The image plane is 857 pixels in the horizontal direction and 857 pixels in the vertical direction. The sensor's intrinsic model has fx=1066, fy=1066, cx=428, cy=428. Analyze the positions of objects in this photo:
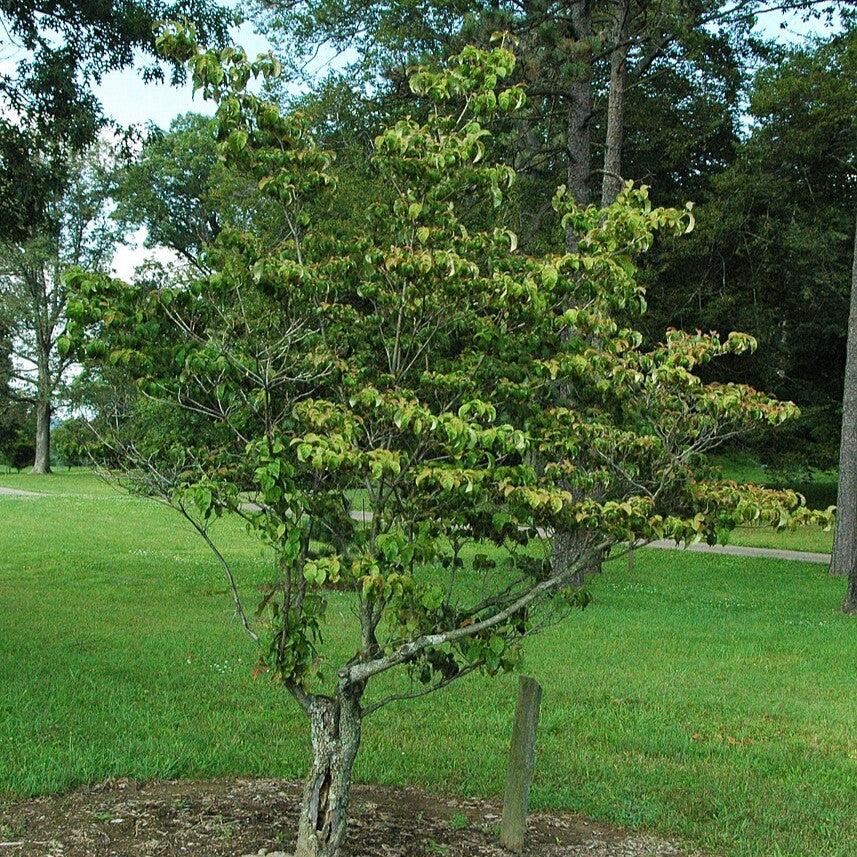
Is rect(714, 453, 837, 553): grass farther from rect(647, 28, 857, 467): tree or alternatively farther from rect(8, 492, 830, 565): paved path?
rect(647, 28, 857, 467): tree

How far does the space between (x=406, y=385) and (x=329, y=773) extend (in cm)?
177

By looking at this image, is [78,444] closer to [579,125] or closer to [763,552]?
[579,125]

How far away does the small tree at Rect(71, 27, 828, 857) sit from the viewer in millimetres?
4426

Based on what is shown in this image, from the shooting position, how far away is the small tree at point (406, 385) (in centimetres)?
443

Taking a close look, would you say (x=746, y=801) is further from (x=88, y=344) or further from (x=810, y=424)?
(x=810, y=424)

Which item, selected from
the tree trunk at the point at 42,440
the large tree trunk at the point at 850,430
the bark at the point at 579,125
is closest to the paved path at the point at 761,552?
the large tree trunk at the point at 850,430

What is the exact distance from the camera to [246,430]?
16.0 ft

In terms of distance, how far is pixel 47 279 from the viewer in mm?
50000

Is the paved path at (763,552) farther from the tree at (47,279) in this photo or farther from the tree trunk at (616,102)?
the tree at (47,279)

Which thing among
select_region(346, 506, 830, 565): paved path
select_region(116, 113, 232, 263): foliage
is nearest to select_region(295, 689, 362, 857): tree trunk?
select_region(346, 506, 830, 565): paved path

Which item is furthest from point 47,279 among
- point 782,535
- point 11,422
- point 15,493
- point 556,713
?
point 556,713

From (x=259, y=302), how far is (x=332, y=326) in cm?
46

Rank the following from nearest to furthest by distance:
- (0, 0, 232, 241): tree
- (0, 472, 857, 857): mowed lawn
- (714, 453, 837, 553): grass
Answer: (0, 472, 857, 857): mowed lawn < (0, 0, 232, 241): tree < (714, 453, 837, 553): grass

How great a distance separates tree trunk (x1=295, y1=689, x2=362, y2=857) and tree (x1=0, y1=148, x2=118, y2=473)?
43718 millimetres
